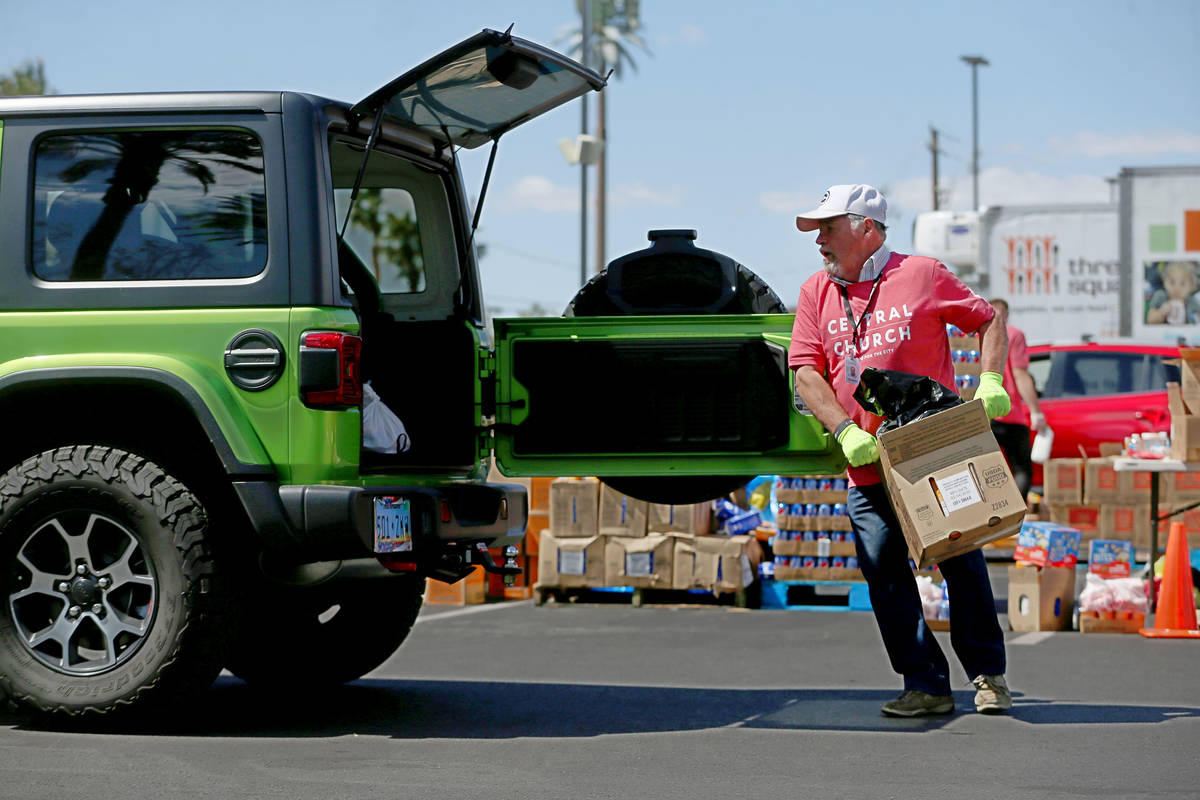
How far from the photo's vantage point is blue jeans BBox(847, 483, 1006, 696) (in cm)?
634

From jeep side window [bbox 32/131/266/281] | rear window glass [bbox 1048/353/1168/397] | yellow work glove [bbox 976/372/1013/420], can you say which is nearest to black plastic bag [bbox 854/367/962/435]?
yellow work glove [bbox 976/372/1013/420]

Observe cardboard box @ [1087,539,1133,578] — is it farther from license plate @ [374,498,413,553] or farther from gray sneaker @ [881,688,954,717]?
license plate @ [374,498,413,553]

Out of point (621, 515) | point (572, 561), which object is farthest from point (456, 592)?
point (621, 515)

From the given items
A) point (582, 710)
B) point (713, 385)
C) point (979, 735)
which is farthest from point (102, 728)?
point (979, 735)

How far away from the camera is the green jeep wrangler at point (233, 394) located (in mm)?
5734

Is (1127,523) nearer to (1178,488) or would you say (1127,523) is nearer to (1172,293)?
(1178,488)

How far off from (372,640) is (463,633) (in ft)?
8.14

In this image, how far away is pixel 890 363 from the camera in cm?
624

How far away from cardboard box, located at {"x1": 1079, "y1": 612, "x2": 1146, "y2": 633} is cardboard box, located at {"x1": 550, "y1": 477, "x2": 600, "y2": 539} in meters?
3.12

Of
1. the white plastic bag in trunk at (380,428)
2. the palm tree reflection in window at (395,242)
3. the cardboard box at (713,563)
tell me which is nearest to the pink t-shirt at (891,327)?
the white plastic bag in trunk at (380,428)

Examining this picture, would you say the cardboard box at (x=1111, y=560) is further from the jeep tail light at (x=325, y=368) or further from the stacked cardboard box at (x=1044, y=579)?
the jeep tail light at (x=325, y=368)

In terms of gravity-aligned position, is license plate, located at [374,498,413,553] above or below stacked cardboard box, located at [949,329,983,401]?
below

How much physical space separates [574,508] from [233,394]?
5400 mm

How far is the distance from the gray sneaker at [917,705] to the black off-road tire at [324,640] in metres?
1.99
